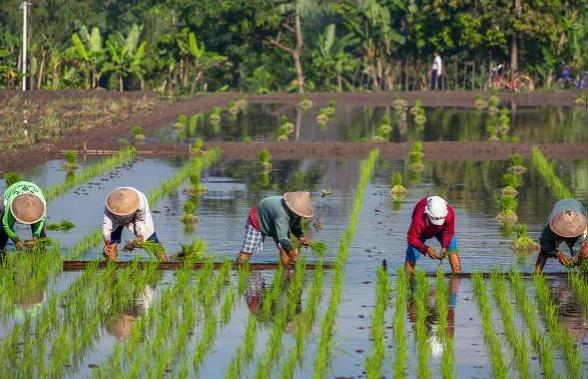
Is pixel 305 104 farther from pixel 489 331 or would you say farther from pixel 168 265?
pixel 489 331

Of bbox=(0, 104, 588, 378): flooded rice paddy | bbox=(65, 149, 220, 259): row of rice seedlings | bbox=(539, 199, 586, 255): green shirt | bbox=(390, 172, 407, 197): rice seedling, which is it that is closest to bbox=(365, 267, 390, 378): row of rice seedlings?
bbox=(0, 104, 588, 378): flooded rice paddy

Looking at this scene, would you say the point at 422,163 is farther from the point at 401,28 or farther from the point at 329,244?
the point at 401,28

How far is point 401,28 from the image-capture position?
41.3 meters

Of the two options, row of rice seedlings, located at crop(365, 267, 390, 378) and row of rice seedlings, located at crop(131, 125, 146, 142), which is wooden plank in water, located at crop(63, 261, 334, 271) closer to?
row of rice seedlings, located at crop(365, 267, 390, 378)

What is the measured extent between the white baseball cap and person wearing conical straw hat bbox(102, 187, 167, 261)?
2.15 meters

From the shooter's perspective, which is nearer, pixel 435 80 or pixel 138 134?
pixel 138 134

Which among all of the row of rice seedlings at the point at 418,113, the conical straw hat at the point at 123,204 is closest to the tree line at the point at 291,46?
the row of rice seedlings at the point at 418,113

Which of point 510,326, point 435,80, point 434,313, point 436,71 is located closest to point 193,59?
point 436,71

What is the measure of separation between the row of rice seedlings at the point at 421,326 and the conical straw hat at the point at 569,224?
40.6 inches

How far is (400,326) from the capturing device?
405 inches

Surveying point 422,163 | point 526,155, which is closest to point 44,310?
point 422,163

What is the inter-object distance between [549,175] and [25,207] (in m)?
10.1

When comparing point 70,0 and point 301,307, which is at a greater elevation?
point 70,0

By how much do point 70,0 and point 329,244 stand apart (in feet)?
94.4
